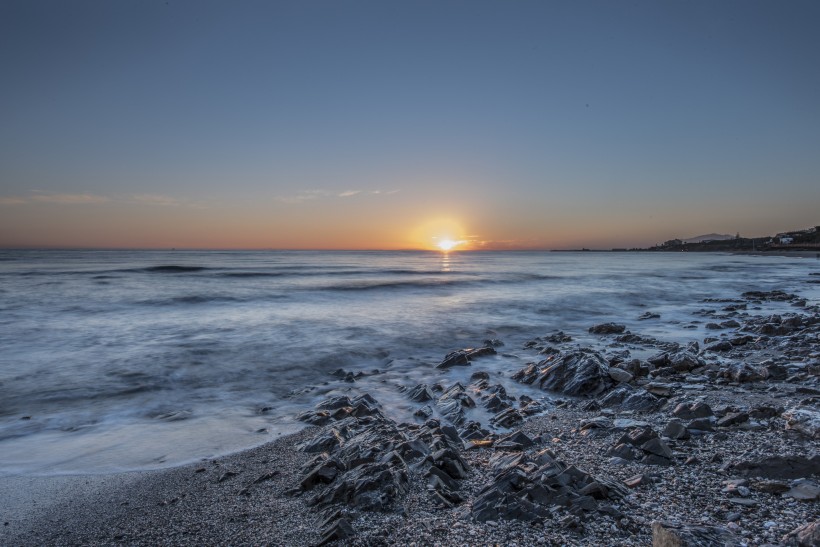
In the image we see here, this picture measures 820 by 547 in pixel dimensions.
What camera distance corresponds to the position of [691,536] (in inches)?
96.3

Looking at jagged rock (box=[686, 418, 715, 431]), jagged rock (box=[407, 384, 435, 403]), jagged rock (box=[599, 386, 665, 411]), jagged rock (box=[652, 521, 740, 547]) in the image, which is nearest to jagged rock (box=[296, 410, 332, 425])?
jagged rock (box=[407, 384, 435, 403])

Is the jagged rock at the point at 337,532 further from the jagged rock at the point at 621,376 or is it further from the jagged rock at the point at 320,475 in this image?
the jagged rock at the point at 621,376

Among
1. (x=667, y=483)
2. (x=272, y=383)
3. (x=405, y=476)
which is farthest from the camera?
(x=272, y=383)

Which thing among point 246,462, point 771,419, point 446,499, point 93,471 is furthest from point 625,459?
point 93,471

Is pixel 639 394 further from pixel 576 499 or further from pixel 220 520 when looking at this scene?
pixel 220 520

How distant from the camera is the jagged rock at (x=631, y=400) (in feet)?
17.8

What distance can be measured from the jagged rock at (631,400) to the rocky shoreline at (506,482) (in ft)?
0.08

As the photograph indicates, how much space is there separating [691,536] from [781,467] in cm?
145

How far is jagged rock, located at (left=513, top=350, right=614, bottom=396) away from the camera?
6359 mm

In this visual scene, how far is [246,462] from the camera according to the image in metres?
4.52

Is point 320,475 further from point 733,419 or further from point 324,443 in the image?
point 733,419

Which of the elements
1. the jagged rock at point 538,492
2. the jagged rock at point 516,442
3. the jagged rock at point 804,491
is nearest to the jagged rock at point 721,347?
the jagged rock at point 516,442

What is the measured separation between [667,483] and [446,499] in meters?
1.75

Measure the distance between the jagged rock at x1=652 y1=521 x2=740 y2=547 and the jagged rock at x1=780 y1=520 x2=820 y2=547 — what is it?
259 mm
